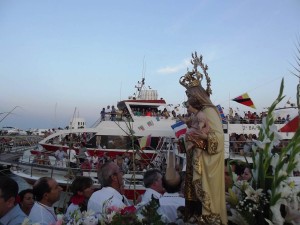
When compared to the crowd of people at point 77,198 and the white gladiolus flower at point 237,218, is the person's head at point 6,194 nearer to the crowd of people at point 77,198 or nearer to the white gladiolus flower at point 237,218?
the crowd of people at point 77,198

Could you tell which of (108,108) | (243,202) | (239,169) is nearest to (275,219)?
(243,202)

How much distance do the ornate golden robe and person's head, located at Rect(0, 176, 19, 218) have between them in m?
1.90

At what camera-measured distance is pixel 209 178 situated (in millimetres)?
2881

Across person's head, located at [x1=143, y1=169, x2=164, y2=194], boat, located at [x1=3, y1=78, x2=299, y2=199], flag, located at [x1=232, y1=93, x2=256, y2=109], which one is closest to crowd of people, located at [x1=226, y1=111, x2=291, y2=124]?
boat, located at [x1=3, y1=78, x2=299, y2=199]

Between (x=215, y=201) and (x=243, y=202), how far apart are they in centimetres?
24

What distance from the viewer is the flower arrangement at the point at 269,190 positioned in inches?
105

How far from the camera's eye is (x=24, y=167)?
16109 mm

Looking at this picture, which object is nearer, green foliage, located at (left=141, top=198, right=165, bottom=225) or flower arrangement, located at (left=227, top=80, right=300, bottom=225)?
flower arrangement, located at (left=227, top=80, right=300, bottom=225)

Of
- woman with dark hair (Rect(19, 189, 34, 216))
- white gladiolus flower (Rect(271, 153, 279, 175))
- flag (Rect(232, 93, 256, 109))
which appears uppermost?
flag (Rect(232, 93, 256, 109))

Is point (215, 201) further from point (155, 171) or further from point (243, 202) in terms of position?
point (155, 171)

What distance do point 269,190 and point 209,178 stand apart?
0.50 metres

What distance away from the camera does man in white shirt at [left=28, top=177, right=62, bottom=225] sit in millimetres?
3727

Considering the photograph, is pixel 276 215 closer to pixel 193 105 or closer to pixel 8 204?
pixel 193 105

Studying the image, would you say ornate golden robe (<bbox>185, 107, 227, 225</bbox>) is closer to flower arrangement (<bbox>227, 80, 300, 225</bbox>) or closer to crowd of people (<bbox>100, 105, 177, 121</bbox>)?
flower arrangement (<bbox>227, 80, 300, 225</bbox>)
